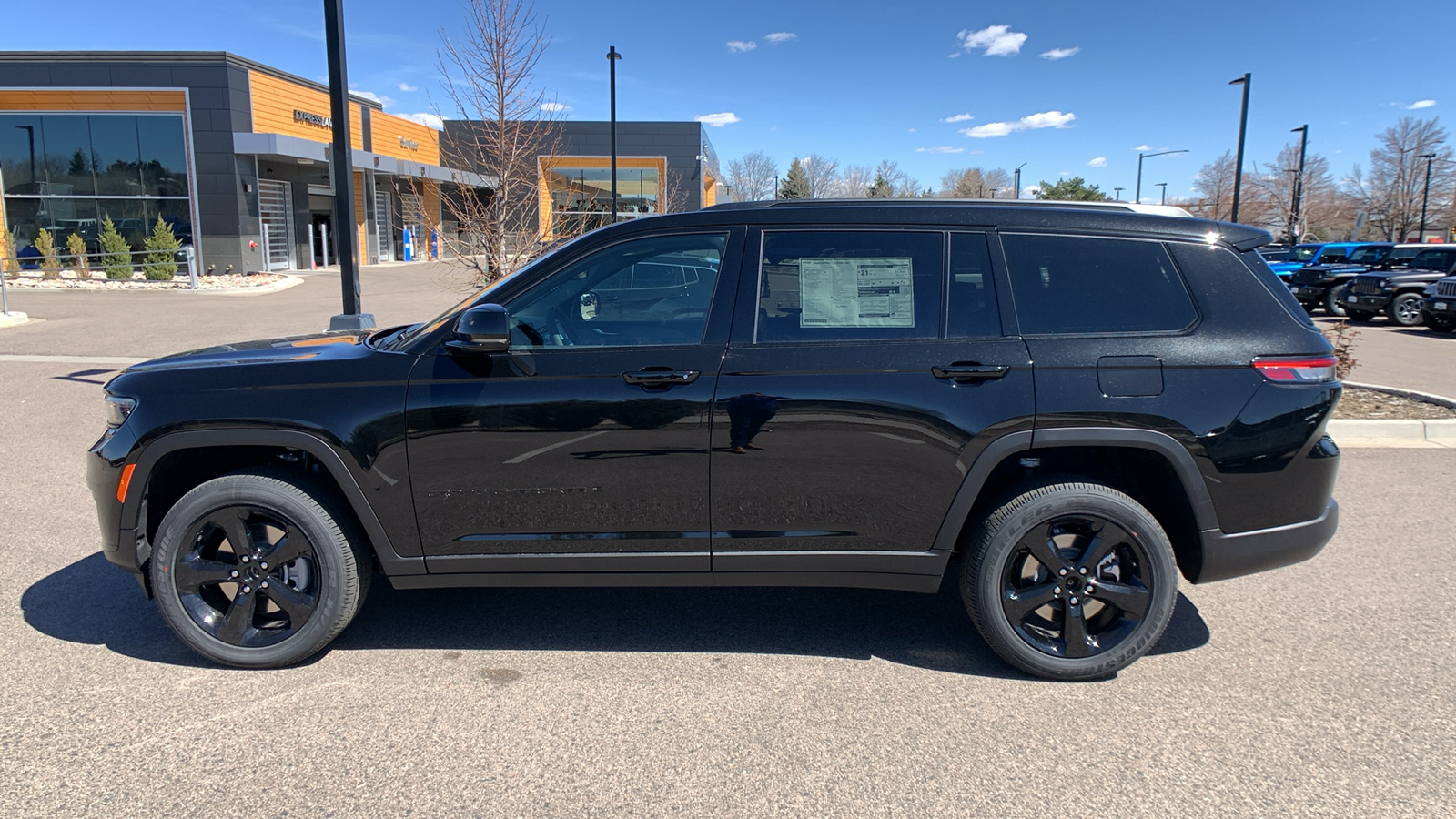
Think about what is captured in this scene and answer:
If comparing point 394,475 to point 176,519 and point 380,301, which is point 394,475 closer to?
point 176,519

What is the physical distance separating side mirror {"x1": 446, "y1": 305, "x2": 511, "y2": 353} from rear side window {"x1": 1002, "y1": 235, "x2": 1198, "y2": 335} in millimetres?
1964

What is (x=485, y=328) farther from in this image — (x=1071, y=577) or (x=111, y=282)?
(x=111, y=282)

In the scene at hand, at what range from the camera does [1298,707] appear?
132 inches

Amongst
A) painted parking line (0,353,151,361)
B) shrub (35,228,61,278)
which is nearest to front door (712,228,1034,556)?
painted parking line (0,353,151,361)

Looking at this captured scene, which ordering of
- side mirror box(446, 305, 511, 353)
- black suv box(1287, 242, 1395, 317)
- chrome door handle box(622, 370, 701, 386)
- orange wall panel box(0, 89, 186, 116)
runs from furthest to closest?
orange wall panel box(0, 89, 186, 116) < black suv box(1287, 242, 1395, 317) < chrome door handle box(622, 370, 701, 386) < side mirror box(446, 305, 511, 353)

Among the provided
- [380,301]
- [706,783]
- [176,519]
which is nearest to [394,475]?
[176,519]

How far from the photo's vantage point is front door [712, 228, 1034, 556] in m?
3.40

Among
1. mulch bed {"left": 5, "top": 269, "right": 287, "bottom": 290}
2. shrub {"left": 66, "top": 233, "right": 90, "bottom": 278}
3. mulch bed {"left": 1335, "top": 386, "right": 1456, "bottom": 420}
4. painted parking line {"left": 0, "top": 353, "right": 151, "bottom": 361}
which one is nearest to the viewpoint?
mulch bed {"left": 1335, "top": 386, "right": 1456, "bottom": 420}

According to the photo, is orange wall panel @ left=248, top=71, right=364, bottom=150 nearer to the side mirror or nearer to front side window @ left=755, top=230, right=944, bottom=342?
the side mirror

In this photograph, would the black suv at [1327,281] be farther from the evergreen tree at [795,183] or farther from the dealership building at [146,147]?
the evergreen tree at [795,183]

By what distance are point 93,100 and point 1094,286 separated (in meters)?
36.6

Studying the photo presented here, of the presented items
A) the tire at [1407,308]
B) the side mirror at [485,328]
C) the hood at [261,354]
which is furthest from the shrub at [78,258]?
the tire at [1407,308]

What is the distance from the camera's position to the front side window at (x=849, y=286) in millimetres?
3516

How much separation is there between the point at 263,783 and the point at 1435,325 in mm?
22258
